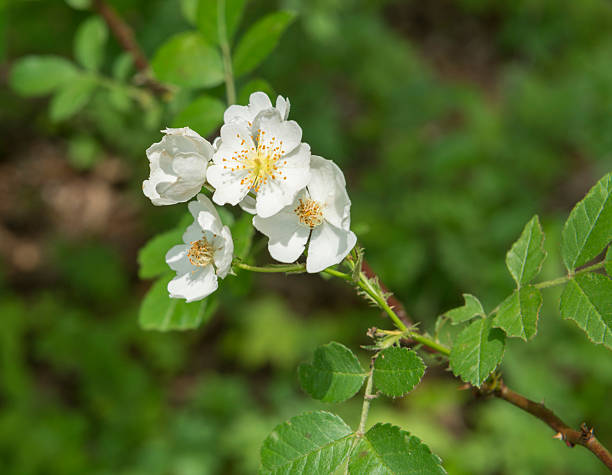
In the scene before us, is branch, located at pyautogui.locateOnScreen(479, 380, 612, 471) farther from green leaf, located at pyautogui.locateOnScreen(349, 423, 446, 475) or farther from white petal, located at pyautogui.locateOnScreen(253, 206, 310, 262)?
white petal, located at pyautogui.locateOnScreen(253, 206, 310, 262)

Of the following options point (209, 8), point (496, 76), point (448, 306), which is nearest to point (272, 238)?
point (209, 8)

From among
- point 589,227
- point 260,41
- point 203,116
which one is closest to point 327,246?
point 589,227

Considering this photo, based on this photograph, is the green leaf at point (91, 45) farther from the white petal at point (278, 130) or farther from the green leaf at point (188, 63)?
the white petal at point (278, 130)

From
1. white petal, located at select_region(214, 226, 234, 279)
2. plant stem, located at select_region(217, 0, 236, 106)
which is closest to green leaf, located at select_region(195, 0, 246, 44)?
plant stem, located at select_region(217, 0, 236, 106)

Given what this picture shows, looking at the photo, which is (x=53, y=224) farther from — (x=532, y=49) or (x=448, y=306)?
(x=532, y=49)

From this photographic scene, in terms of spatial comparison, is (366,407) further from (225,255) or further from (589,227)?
(589,227)

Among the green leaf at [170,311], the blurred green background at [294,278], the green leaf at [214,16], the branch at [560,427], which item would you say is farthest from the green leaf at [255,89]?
the blurred green background at [294,278]

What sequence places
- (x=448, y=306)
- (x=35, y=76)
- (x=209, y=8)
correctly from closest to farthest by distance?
(x=209, y=8) < (x=35, y=76) < (x=448, y=306)
